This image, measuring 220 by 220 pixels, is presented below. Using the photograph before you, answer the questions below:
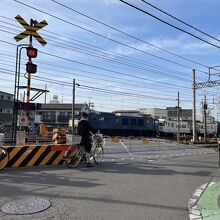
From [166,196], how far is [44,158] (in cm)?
538

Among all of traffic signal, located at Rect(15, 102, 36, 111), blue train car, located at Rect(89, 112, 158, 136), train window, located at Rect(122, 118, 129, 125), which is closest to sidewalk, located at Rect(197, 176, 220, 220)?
traffic signal, located at Rect(15, 102, 36, 111)

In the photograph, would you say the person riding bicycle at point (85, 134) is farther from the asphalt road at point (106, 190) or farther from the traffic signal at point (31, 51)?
the traffic signal at point (31, 51)

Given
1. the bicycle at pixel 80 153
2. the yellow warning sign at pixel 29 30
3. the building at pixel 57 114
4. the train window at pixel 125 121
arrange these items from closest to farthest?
the bicycle at pixel 80 153 → the yellow warning sign at pixel 29 30 → the train window at pixel 125 121 → the building at pixel 57 114

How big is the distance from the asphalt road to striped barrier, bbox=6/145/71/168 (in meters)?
0.42

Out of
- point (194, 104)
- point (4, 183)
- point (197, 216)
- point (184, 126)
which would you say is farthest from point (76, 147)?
point (184, 126)

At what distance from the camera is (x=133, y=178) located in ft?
34.8

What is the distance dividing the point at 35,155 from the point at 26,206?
543cm

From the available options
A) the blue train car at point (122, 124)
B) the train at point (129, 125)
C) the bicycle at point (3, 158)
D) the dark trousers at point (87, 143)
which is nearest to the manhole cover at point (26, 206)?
the bicycle at point (3, 158)

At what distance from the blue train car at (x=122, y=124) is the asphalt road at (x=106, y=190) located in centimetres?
4163

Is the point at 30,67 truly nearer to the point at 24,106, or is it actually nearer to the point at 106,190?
the point at 24,106

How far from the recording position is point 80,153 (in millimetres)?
12719

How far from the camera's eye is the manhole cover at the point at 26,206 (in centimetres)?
647

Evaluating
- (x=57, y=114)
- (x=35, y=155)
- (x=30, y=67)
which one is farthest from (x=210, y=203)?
(x=57, y=114)

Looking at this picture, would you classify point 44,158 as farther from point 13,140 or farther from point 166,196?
point 166,196
